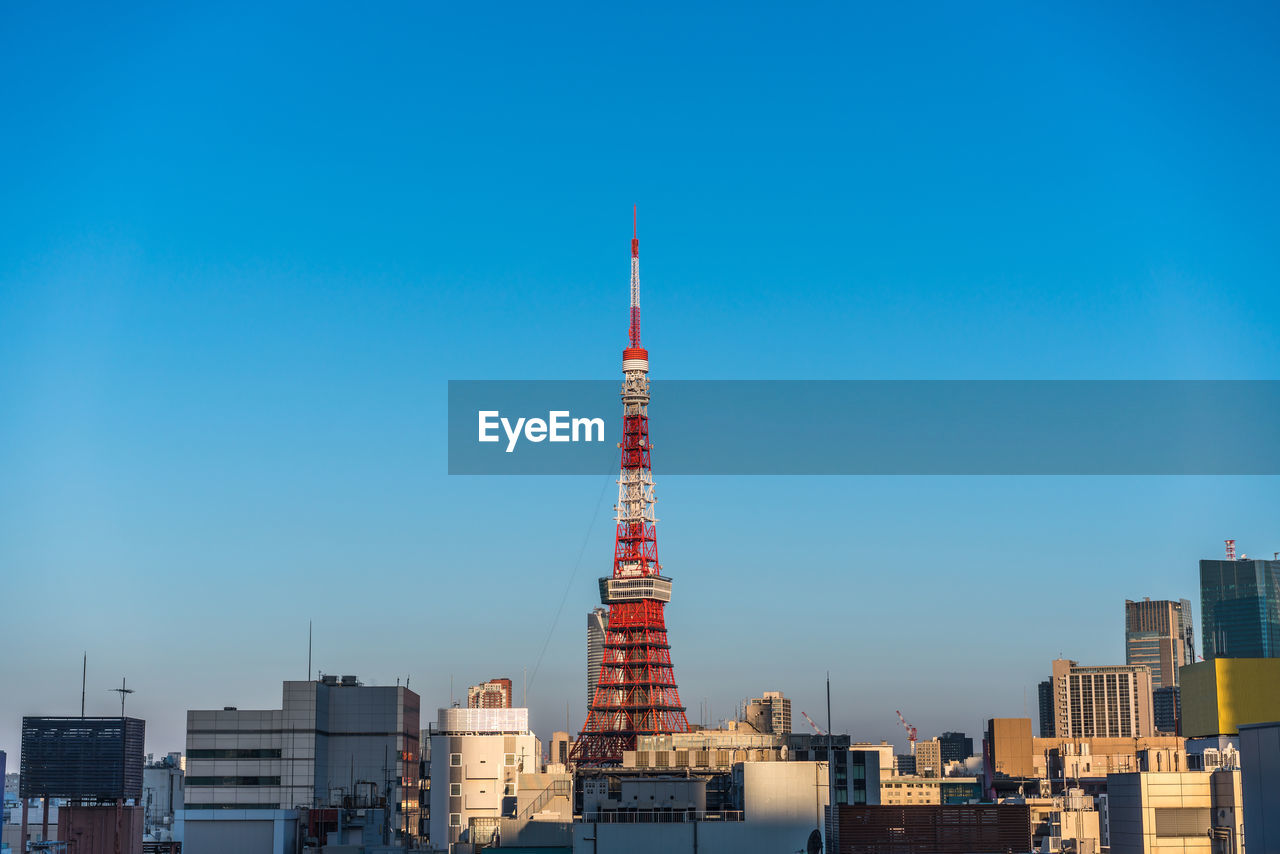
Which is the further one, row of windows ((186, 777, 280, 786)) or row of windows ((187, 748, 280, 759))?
row of windows ((187, 748, 280, 759))

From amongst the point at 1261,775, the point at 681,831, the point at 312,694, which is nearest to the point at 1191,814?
the point at 1261,775

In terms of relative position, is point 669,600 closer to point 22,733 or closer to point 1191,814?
point 22,733

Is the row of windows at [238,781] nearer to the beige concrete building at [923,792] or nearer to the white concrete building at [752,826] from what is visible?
the beige concrete building at [923,792]

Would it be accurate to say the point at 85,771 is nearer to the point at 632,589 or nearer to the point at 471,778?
the point at 471,778

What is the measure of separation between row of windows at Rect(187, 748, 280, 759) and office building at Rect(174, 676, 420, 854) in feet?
0.34

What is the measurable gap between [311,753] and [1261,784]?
5366 inches

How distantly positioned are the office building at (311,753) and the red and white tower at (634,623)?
71.7 feet

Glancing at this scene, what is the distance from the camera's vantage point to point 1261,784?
35.8 metres

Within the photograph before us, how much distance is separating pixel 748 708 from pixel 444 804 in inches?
1171

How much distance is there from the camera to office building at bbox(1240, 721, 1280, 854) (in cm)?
3512

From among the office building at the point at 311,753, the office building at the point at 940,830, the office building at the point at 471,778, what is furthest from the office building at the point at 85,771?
the office building at the point at 940,830

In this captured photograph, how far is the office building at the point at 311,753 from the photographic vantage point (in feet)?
511

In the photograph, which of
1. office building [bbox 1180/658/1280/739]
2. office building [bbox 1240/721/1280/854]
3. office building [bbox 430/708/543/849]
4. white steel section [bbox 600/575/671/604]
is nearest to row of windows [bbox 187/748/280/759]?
office building [bbox 430/708/543/849]

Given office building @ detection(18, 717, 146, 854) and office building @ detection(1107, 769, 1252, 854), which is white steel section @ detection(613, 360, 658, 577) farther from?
office building @ detection(1107, 769, 1252, 854)
